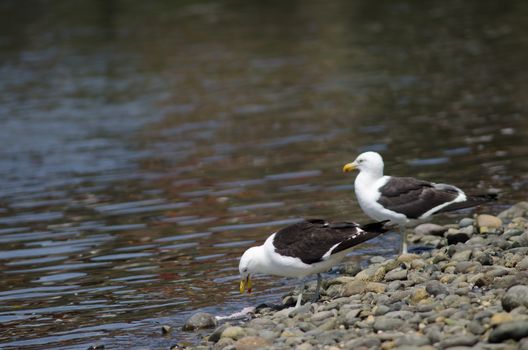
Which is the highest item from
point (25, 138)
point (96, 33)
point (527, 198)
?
point (96, 33)

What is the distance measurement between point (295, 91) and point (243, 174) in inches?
357

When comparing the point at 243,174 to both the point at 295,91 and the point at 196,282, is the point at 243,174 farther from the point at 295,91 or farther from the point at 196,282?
the point at 295,91

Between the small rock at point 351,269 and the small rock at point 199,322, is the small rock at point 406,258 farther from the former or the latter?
the small rock at point 199,322

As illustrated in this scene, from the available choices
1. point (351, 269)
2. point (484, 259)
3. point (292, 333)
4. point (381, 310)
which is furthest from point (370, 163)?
point (292, 333)

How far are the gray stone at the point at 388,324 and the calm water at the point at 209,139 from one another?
225 centimetres

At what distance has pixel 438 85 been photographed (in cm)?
2598

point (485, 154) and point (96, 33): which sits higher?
point (96, 33)

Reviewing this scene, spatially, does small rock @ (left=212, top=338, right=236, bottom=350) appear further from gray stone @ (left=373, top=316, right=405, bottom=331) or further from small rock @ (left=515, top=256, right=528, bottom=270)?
small rock @ (left=515, top=256, right=528, bottom=270)

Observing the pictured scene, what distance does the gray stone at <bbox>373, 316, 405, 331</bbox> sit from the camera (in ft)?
29.8

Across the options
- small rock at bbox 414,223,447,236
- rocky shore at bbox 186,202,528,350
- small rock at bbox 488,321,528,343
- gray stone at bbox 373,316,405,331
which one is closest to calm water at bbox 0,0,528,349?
small rock at bbox 414,223,447,236

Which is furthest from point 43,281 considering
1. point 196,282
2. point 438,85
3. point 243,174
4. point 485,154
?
point 438,85

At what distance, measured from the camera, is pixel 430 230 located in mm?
13602

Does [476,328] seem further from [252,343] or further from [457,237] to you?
[457,237]

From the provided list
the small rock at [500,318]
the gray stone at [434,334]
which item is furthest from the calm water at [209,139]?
the small rock at [500,318]
